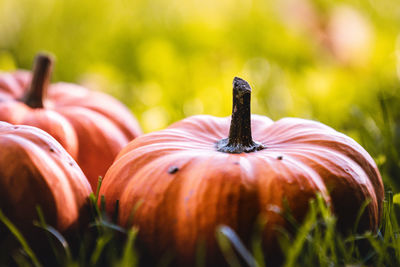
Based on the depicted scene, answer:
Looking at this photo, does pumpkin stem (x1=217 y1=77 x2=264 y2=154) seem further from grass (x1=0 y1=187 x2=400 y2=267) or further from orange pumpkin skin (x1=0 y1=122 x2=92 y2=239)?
orange pumpkin skin (x1=0 y1=122 x2=92 y2=239)

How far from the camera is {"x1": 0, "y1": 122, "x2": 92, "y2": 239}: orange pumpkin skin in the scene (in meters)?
1.30

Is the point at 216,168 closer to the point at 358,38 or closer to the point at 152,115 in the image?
the point at 152,115

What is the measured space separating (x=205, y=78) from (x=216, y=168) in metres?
2.40

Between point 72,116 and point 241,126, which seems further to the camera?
point 72,116

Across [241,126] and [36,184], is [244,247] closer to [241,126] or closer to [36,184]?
[241,126]

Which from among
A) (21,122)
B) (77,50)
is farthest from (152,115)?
(77,50)

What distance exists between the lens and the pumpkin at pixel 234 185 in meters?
1.36

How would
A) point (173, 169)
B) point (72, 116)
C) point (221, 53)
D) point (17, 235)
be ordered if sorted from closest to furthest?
1. point (17, 235)
2. point (173, 169)
3. point (72, 116)
4. point (221, 53)

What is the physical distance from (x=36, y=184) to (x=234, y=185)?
1.65ft

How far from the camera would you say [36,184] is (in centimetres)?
132

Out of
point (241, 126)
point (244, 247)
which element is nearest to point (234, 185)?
point (244, 247)

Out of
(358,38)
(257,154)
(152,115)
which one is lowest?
(152,115)

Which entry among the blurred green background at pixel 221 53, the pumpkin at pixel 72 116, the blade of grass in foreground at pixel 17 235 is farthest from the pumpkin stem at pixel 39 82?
the blade of grass in foreground at pixel 17 235

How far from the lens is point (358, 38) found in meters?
3.78
